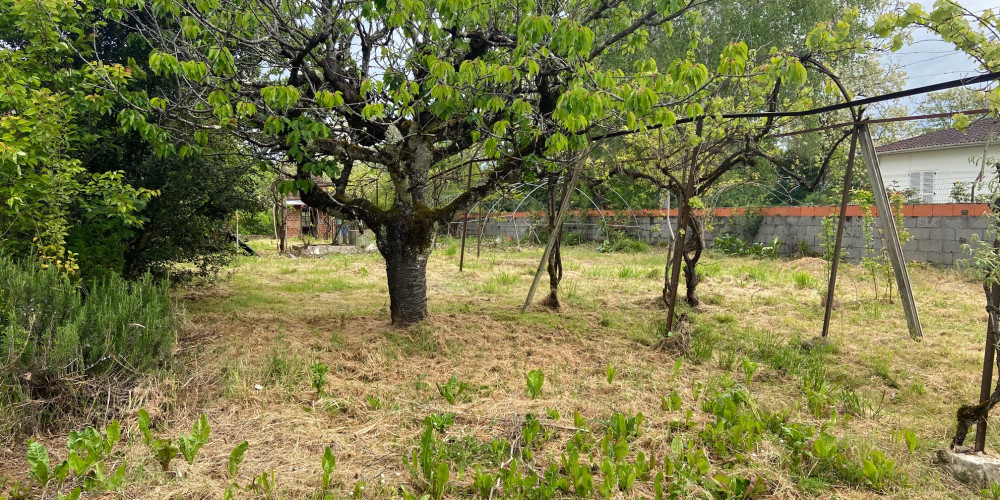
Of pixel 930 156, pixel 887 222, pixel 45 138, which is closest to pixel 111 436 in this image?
pixel 45 138

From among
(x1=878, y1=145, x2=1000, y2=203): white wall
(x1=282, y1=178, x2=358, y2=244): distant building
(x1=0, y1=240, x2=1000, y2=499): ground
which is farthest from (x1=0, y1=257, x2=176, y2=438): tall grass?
(x1=878, y1=145, x2=1000, y2=203): white wall

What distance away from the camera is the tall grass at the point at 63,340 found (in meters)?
2.89

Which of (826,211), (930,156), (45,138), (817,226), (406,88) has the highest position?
(930,156)

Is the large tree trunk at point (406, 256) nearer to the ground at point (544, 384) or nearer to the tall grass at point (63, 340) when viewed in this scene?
the ground at point (544, 384)

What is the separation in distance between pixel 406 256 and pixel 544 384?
77.7 inches

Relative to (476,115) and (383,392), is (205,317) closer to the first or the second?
(383,392)

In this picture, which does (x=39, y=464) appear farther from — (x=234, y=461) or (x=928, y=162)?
(x=928, y=162)

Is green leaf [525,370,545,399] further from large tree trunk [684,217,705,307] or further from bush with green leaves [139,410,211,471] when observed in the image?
→ large tree trunk [684,217,705,307]

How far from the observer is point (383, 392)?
356 cm

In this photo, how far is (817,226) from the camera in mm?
11391

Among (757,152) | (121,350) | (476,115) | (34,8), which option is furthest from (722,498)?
(34,8)

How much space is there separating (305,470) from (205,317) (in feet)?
12.2

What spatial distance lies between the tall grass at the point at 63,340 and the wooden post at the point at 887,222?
5.43 metres

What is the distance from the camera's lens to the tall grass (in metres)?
2.89
